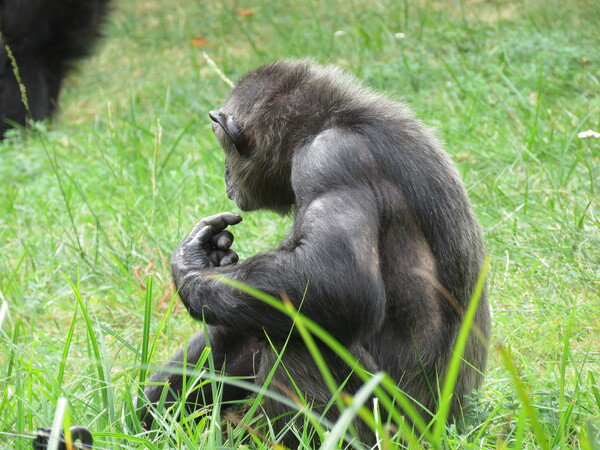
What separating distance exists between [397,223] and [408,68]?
4160mm

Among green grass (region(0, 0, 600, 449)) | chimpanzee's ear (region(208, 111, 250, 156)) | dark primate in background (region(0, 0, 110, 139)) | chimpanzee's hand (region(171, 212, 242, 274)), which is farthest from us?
dark primate in background (region(0, 0, 110, 139))

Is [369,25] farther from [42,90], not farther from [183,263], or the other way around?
[183,263]

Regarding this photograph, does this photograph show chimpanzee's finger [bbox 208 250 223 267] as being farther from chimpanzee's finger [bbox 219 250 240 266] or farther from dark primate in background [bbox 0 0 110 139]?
dark primate in background [bbox 0 0 110 139]

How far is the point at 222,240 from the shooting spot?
330 cm

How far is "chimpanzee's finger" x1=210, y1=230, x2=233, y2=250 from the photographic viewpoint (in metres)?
3.29

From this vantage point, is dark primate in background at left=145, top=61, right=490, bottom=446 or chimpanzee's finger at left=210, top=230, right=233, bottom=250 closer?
dark primate in background at left=145, top=61, right=490, bottom=446

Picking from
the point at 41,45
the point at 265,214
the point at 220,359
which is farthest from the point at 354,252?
the point at 41,45

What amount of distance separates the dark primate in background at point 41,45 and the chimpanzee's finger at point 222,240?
15.4 ft

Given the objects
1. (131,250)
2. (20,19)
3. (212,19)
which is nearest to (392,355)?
(131,250)

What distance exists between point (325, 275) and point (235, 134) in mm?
915

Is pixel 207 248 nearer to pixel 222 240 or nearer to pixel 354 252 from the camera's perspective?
pixel 222 240

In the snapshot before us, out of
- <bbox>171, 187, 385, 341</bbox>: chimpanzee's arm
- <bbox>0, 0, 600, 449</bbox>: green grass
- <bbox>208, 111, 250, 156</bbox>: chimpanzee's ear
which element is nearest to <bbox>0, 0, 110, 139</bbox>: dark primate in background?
<bbox>0, 0, 600, 449</bbox>: green grass

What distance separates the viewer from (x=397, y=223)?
2988 mm

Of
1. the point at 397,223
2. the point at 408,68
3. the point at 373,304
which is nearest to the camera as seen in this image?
the point at 373,304
